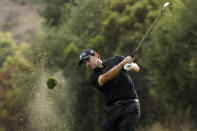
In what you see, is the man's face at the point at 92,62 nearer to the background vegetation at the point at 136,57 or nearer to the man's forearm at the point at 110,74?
the man's forearm at the point at 110,74

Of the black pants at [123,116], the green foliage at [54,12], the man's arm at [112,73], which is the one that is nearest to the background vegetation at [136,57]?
the green foliage at [54,12]

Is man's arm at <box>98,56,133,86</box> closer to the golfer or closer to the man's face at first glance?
the golfer

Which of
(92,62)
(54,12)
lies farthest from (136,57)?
(92,62)

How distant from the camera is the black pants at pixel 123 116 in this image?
30.2 feet

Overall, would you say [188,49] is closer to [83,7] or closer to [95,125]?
[95,125]

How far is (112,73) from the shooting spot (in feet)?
29.6

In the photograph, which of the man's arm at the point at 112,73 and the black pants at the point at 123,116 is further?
the black pants at the point at 123,116

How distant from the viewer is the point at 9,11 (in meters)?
95.5

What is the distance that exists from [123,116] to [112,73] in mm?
771

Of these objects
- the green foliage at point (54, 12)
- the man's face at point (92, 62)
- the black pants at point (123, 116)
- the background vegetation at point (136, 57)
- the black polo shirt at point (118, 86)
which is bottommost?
the black pants at point (123, 116)

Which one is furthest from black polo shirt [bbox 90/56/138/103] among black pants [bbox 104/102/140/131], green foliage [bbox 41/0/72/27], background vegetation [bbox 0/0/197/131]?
green foliage [bbox 41/0/72/27]

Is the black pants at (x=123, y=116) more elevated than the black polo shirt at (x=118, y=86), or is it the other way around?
the black polo shirt at (x=118, y=86)

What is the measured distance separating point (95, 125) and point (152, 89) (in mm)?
5041

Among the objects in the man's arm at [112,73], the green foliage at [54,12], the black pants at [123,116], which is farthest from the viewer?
the green foliage at [54,12]
